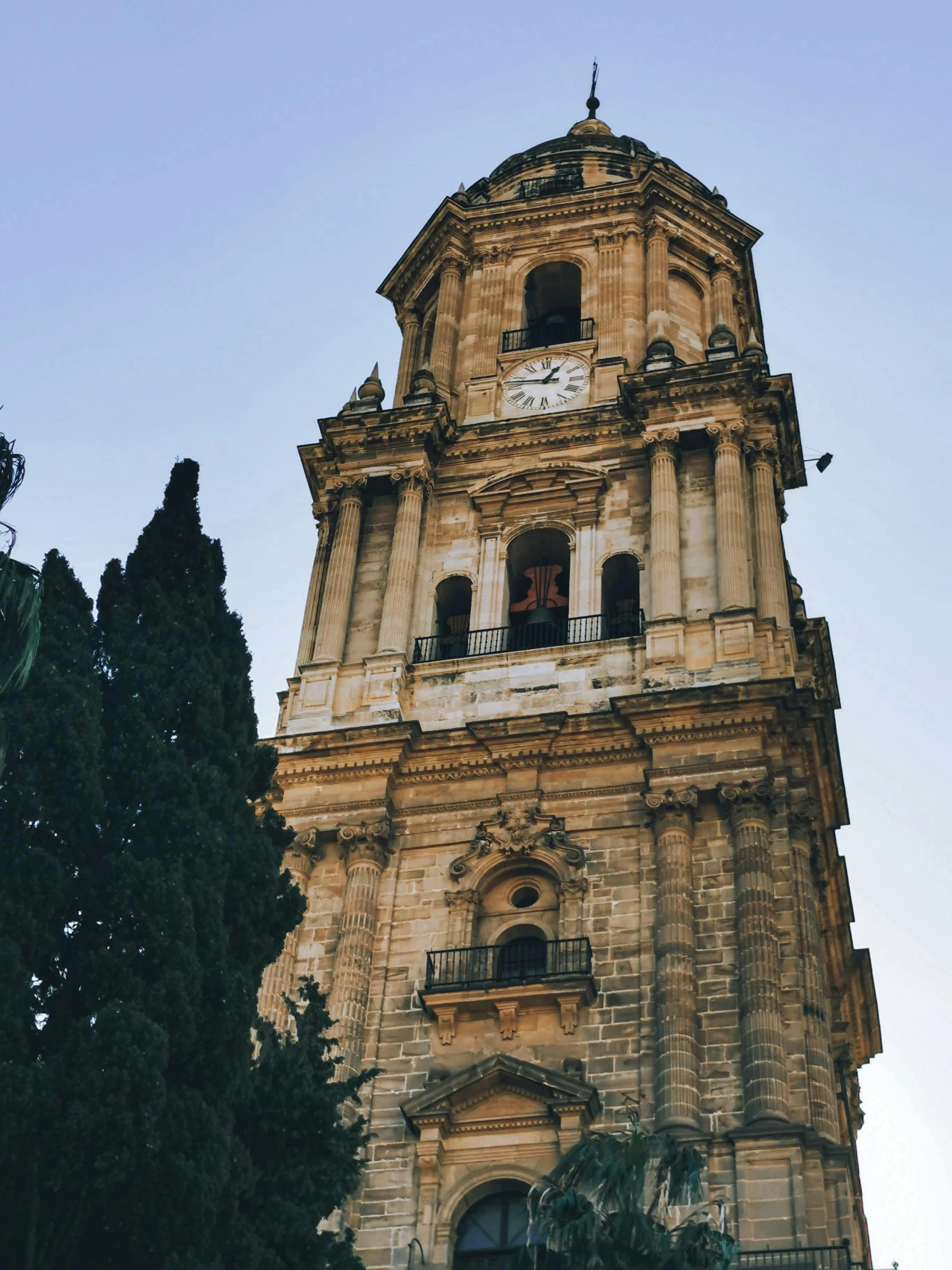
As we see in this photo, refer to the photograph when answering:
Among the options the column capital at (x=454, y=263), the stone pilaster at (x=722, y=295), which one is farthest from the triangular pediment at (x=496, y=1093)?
the column capital at (x=454, y=263)

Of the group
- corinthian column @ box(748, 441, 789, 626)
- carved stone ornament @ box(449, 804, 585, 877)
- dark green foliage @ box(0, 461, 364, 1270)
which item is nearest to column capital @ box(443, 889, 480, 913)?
carved stone ornament @ box(449, 804, 585, 877)

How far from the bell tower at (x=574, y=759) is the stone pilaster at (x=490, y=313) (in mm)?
67

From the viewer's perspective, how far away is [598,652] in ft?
101

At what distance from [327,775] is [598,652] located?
458cm

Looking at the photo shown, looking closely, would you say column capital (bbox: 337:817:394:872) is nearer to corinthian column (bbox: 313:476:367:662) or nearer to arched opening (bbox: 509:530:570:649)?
corinthian column (bbox: 313:476:367:662)

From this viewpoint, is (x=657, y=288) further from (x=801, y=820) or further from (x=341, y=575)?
(x=801, y=820)

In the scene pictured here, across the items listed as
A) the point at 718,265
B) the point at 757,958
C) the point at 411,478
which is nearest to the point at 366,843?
the point at 757,958

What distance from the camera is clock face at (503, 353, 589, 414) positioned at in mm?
36031

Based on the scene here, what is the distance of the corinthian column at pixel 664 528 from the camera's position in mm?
30781

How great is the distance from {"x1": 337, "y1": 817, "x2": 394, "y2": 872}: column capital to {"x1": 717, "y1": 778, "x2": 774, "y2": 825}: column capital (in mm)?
4846

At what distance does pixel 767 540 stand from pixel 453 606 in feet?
17.7

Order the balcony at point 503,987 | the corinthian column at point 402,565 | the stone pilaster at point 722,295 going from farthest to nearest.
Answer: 1. the stone pilaster at point 722,295
2. the corinthian column at point 402,565
3. the balcony at point 503,987

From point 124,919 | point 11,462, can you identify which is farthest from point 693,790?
point 11,462

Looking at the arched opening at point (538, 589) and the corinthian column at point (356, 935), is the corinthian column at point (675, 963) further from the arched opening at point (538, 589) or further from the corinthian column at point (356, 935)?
the arched opening at point (538, 589)
